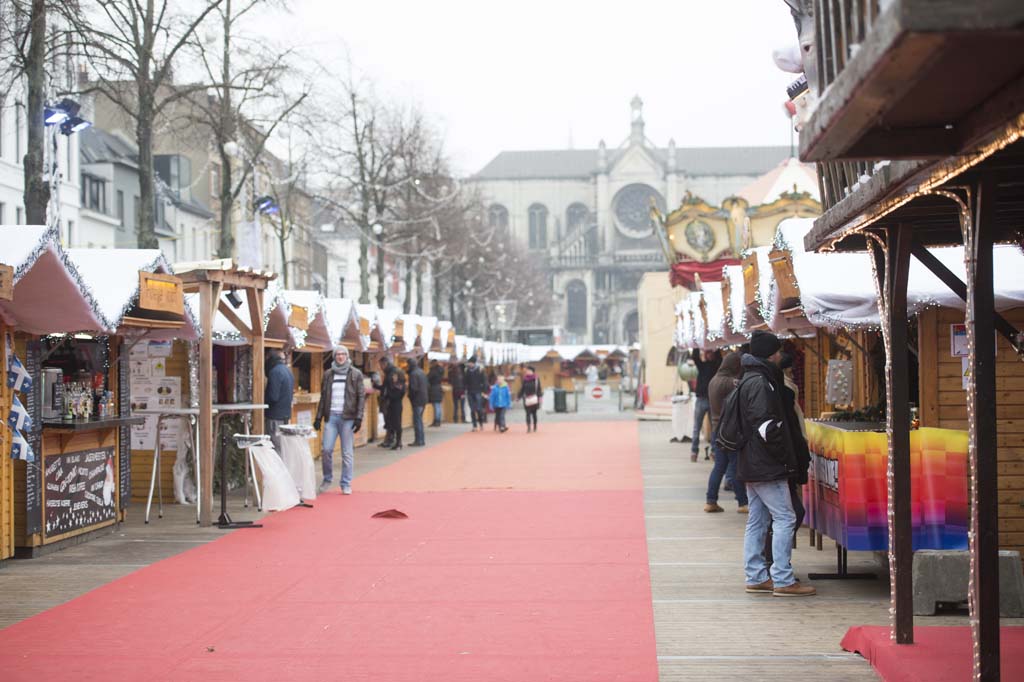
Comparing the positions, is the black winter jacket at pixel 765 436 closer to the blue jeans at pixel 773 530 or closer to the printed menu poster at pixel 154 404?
the blue jeans at pixel 773 530

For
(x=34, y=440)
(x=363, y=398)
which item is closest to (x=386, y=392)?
(x=363, y=398)

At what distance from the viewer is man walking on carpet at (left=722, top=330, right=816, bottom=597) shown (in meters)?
9.56

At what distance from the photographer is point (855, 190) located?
6668 millimetres

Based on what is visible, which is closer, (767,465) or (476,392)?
(767,465)

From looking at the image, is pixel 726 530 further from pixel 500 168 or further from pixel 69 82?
pixel 500 168

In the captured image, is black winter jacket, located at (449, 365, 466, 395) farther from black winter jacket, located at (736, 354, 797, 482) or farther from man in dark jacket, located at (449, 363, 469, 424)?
black winter jacket, located at (736, 354, 797, 482)

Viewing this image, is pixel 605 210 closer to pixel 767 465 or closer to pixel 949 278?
pixel 767 465

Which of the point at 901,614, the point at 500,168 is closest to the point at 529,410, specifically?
the point at 901,614

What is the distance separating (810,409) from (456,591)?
784 centimetres

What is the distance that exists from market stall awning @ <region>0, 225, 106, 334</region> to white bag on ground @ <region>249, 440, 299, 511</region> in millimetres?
3079

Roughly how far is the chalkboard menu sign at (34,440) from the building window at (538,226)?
418ft

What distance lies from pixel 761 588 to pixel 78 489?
695cm

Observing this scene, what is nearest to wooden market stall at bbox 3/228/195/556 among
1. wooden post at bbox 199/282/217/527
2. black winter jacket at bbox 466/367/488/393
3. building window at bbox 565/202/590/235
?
wooden post at bbox 199/282/217/527

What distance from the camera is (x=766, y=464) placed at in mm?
9555
